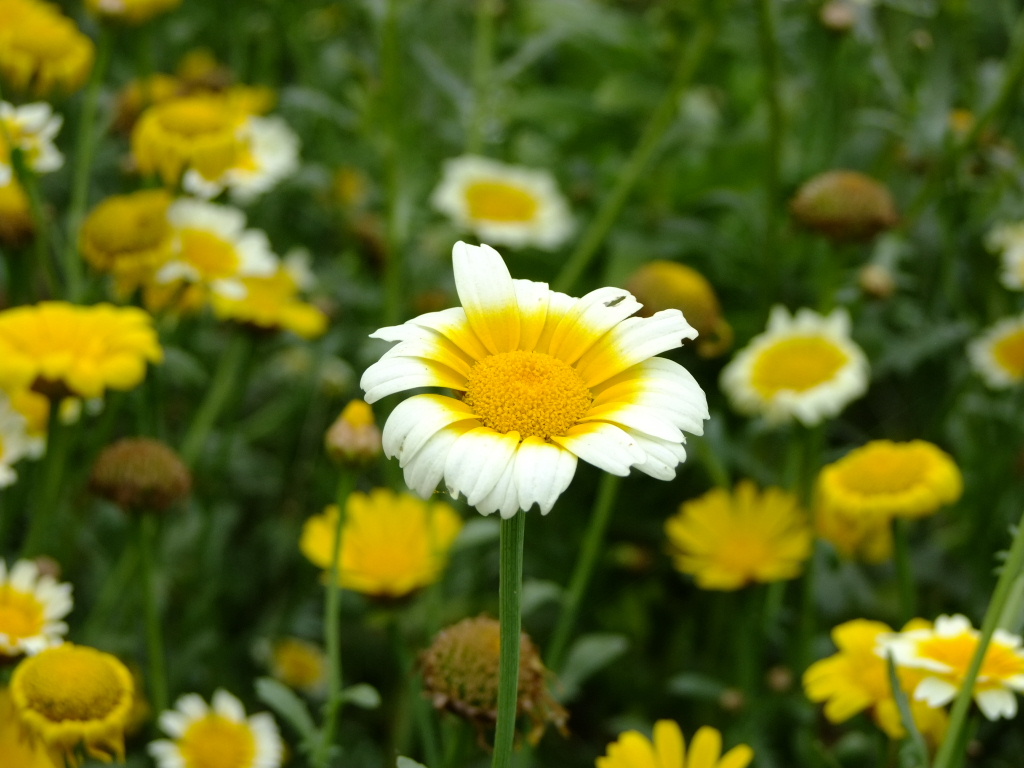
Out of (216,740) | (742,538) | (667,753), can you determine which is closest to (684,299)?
(742,538)

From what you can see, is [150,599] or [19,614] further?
[150,599]

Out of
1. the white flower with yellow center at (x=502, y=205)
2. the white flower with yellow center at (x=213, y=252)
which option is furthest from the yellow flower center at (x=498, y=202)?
the white flower with yellow center at (x=213, y=252)

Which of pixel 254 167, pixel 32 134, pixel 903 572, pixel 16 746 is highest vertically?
pixel 254 167

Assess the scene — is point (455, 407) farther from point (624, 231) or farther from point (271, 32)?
point (271, 32)

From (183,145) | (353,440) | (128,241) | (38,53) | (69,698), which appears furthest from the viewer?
(38,53)

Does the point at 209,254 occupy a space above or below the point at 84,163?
below

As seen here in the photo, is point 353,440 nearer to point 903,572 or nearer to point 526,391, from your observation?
point 526,391

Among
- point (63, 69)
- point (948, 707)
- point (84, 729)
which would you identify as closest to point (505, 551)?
point (84, 729)

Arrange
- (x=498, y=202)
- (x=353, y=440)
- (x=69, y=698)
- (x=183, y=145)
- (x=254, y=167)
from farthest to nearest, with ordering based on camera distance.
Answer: (x=498, y=202) → (x=254, y=167) → (x=183, y=145) → (x=353, y=440) → (x=69, y=698)
